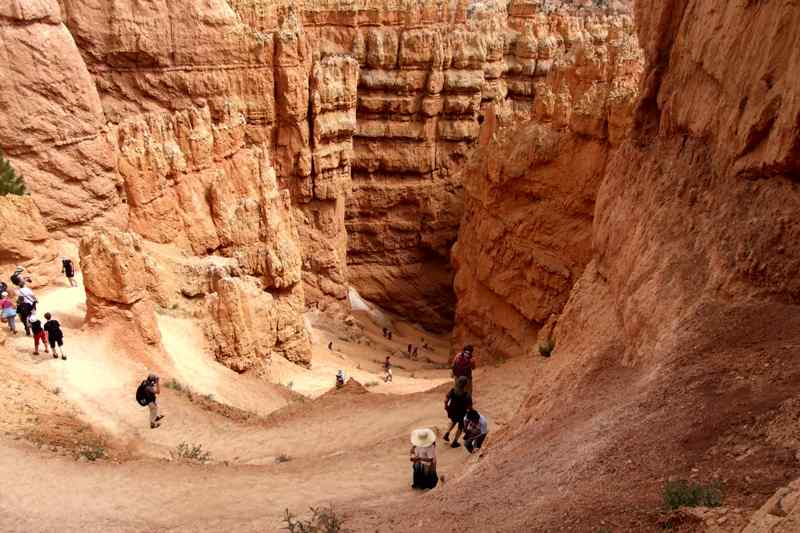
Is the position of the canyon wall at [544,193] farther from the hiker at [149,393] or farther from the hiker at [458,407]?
the hiker at [149,393]

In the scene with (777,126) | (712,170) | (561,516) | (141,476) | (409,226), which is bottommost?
(409,226)

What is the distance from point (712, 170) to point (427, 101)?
85.3 feet

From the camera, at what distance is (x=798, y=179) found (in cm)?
550

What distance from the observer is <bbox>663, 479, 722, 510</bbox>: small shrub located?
3.79m

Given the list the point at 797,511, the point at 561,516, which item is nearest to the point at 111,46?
the point at 561,516

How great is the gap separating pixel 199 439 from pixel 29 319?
4.30 m

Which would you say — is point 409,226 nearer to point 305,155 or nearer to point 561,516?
point 305,155

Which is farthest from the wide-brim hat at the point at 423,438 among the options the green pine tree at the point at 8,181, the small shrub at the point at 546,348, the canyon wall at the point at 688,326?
the green pine tree at the point at 8,181

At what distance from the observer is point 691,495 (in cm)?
391

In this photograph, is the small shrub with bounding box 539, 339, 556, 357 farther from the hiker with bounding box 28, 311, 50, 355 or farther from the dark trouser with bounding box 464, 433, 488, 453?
the hiker with bounding box 28, 311, 50, 355

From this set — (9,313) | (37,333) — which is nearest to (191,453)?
(37,333)

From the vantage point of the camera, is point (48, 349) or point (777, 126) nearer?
point (777, 126)

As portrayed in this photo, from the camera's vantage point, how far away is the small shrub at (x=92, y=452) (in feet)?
30.0

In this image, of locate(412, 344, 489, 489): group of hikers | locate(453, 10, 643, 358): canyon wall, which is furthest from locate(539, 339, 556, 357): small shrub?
locate(412, 344, 489, 489): group of hikers
